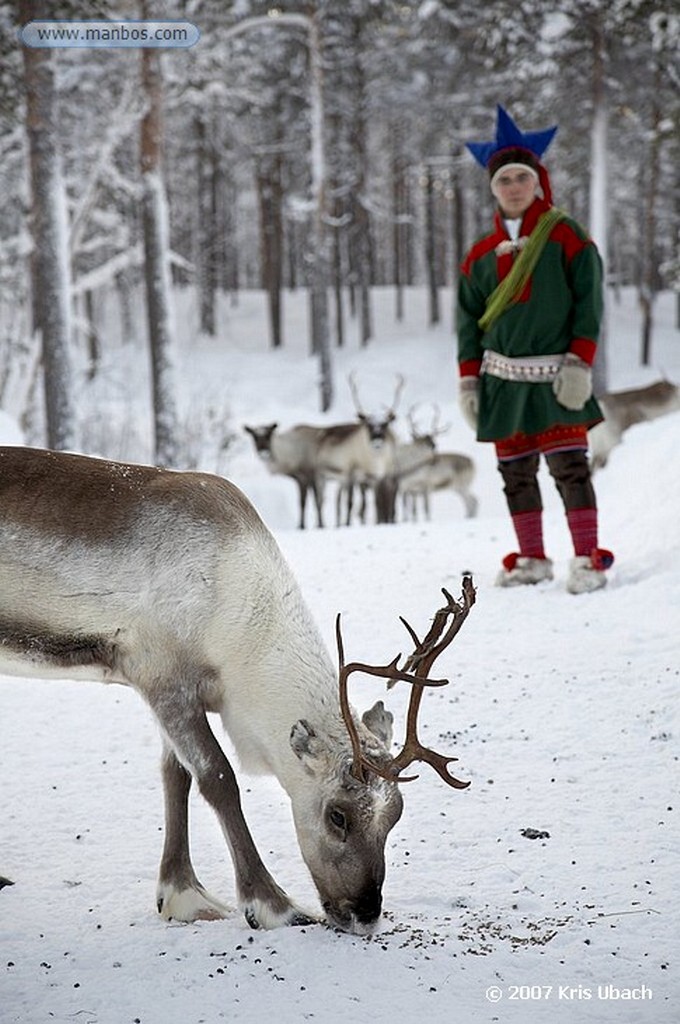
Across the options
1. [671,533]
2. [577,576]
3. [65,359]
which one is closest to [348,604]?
[577,576]

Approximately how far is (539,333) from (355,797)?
3.53m

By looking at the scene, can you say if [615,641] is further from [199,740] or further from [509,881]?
[199,740]

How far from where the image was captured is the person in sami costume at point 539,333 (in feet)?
17.9

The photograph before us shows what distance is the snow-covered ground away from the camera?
2225mm

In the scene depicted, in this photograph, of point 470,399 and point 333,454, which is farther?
point 333,454

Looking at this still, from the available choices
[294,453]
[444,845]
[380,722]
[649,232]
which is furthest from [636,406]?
[380,722]

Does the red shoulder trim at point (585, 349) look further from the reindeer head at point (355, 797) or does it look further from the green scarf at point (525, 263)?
the reindeer head at point (355, 797)

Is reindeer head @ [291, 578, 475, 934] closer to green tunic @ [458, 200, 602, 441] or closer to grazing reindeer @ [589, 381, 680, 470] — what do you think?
green tunic @ [458, 200, 602, 441]

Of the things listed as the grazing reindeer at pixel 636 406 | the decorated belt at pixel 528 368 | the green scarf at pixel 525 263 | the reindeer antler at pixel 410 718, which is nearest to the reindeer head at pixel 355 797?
the reindeer antler at pixel 410 718

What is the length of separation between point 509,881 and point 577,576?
2843mm

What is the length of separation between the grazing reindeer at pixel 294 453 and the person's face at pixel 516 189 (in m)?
8.96

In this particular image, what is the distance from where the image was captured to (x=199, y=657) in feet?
8.94

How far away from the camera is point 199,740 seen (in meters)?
2.67

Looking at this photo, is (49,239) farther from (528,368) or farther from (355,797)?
(355,797)
